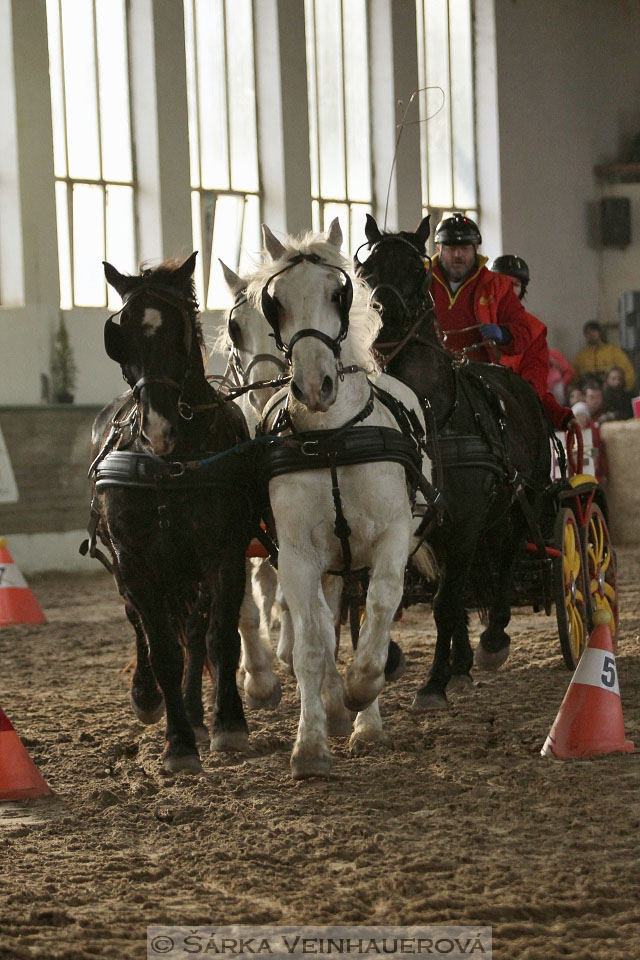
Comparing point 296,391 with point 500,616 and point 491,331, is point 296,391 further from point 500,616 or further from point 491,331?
point 500,616

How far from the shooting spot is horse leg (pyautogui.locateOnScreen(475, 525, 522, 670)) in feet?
21.4

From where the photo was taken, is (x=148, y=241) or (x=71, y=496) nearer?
(x=71, y=496)

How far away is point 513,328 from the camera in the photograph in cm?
696

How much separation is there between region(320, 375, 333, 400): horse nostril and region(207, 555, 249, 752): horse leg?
748 mm

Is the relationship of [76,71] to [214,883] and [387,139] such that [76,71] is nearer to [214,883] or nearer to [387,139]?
[387,139]

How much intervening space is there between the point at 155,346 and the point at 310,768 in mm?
1469

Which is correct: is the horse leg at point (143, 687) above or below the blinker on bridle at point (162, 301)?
below

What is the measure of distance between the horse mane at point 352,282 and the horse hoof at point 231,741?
1.38m

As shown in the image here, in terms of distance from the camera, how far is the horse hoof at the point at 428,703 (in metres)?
5.59

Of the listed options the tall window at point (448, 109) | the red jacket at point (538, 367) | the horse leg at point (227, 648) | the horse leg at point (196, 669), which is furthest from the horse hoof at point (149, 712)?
the tall window at point (448, 109)

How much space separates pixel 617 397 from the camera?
17.3 meters

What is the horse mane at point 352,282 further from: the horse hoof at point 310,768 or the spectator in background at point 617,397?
the spectator in background at point 617,397

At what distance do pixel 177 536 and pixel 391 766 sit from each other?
107 cm

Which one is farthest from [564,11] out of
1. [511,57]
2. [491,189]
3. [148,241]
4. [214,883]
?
[214,883]
